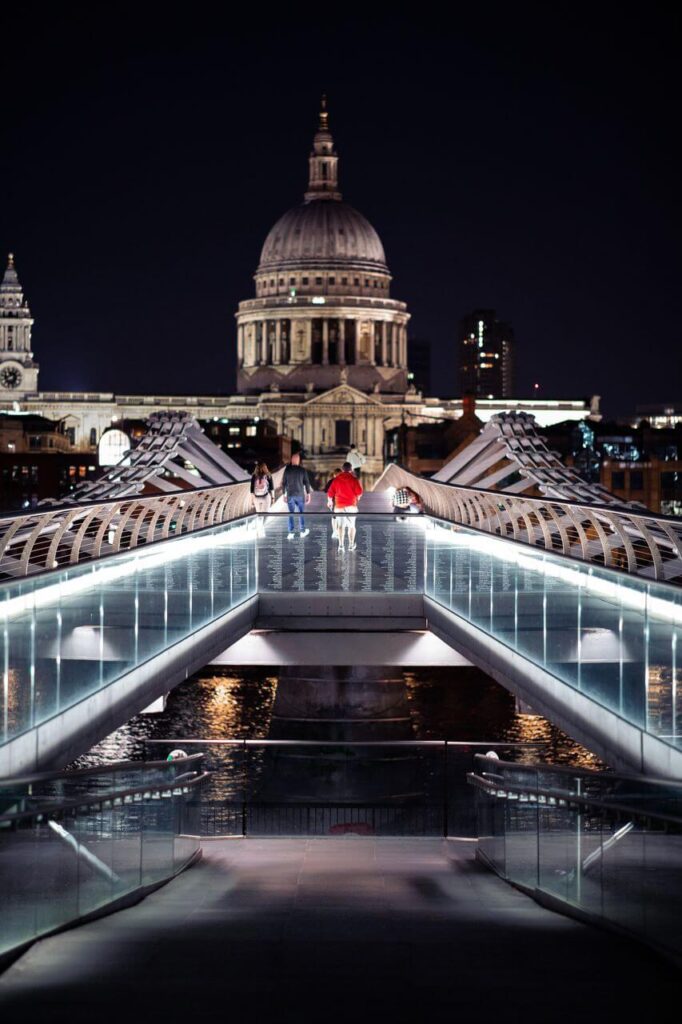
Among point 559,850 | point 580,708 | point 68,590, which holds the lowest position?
point 559,850

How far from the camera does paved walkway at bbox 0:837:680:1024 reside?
734 centimetres

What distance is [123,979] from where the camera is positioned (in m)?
8.05

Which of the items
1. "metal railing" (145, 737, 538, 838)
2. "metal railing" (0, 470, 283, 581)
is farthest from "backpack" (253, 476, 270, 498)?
"metal railing" (145, 737, 538, 838)

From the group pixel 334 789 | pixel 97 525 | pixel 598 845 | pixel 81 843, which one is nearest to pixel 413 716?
pixel 334 789

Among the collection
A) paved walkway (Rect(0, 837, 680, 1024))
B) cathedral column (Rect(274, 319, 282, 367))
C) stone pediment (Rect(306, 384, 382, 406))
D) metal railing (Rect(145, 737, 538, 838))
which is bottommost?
metal railing (Rect(145, 737, 538, 838))

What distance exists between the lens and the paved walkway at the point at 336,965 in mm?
7344

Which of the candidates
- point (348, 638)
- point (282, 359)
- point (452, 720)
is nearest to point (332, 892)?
point (348, 638)

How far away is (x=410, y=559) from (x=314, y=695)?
16.8m

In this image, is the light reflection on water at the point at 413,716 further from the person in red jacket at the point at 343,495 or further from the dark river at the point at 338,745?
the person in red jacket at the point at 343,495

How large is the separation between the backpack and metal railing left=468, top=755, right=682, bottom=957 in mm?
18046

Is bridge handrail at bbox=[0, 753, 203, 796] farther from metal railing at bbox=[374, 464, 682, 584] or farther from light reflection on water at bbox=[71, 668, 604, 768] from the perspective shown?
light reflection on water at bbox=[71, 668, 604, 768]

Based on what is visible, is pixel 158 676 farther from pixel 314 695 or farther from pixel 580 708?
pixel 314 695

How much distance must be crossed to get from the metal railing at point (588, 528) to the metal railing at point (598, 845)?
1.61 meters

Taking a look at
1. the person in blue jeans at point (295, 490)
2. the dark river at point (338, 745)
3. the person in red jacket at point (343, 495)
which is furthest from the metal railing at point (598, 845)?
the person in blue jeans at point (295, 490)
